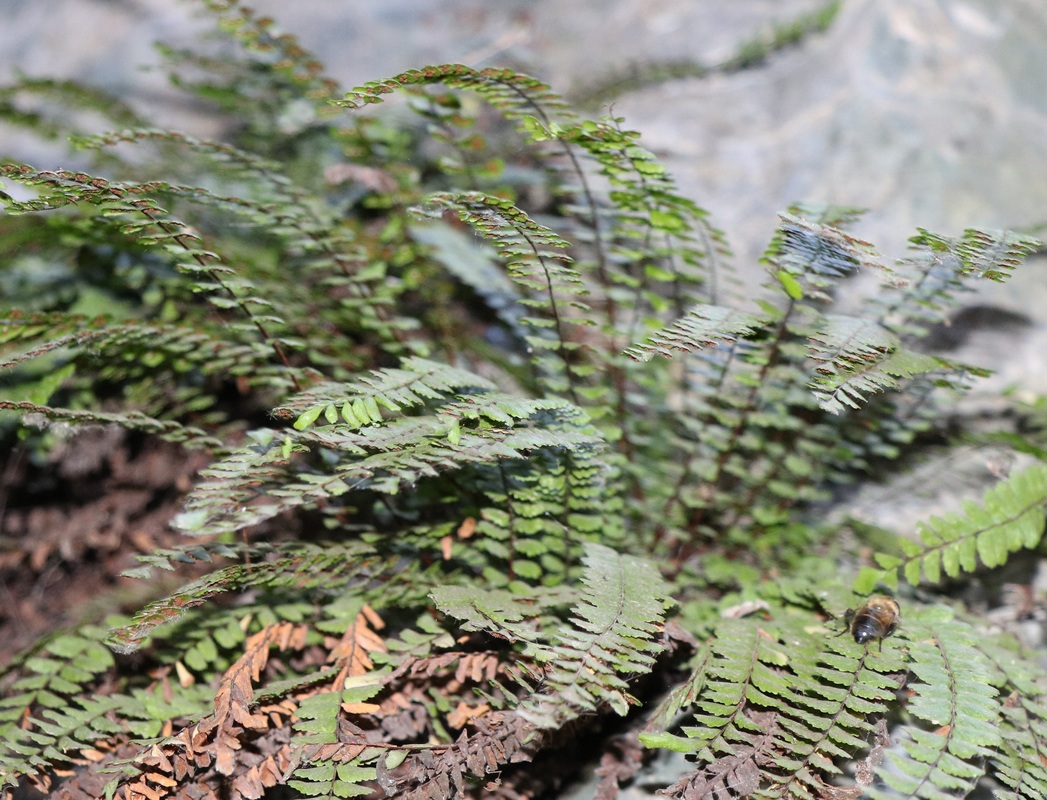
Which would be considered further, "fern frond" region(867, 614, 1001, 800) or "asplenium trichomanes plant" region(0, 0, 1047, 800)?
"asplenium trichomanes plant" region(0, 0, 1047, 800)

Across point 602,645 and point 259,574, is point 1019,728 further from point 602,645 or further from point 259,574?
point 259,574

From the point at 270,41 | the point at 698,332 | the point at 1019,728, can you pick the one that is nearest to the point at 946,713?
the point at 1019,728

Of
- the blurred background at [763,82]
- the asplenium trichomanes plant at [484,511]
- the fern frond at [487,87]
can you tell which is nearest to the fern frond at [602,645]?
the asplenium trichomanes plant at [484,511]

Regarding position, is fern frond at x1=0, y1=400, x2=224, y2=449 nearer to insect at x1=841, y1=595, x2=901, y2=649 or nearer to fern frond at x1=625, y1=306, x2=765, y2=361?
fern frond at x1=625, y1=306, x2=765, y2=361

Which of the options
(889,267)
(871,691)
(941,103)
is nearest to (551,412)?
(889,267)

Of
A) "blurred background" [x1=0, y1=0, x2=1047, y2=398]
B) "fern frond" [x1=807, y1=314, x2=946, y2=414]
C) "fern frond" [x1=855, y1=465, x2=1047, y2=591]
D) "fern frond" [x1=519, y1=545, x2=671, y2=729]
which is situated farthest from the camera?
"blurred background" [x1=0, y1=0, x2=1047, y2=398]

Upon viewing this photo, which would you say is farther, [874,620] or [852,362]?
[874,620]

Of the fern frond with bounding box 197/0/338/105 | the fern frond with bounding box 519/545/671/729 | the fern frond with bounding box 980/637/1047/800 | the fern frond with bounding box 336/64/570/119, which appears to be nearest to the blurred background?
the fern frond with bounding box 197/0/338/105
